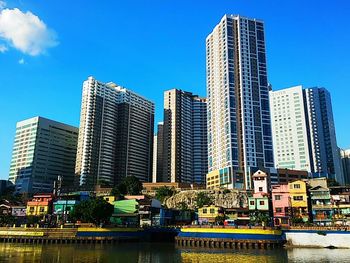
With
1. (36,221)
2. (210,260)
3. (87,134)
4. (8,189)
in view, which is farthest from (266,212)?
(8,189)

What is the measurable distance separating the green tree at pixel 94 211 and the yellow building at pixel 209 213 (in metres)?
25.1

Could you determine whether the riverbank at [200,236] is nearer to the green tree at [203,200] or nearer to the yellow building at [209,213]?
the yellow building at [209,213]

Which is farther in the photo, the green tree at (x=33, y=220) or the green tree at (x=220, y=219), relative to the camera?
the green tree at (x=33, y=220)

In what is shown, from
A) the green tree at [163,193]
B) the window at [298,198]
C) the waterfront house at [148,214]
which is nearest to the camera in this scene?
the window at [298,198]

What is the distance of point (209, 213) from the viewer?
92.5 metres

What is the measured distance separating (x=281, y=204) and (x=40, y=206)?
7459 centimetres

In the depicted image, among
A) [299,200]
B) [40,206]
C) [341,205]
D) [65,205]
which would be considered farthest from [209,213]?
[40,206]

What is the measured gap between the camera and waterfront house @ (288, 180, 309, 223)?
84.4 meters

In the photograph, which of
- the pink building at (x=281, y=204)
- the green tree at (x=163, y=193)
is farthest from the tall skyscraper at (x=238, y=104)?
the pink building at (x=281, y=204)

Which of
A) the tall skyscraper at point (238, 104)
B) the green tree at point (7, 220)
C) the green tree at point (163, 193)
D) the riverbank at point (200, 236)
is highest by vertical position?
the tall skyscraper at point (238, 104)

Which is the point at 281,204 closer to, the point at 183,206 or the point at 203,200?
the point at 203,200

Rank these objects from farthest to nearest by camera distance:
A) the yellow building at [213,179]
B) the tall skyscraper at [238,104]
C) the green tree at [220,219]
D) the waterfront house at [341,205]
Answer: the yellow building at [213,179] < the tall skyscraper at [238,104] < the green tree at [220,219] < the waterfront house at [341,205]

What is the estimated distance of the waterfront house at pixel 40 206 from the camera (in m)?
108

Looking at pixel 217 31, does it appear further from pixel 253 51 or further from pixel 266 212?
pixel 266 212
